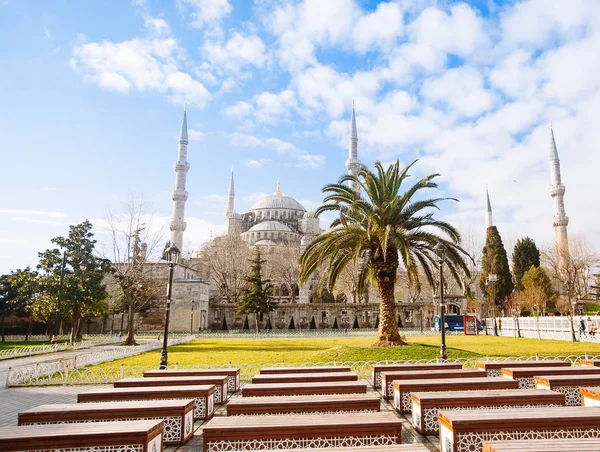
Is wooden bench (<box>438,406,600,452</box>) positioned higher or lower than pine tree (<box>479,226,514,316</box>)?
lower

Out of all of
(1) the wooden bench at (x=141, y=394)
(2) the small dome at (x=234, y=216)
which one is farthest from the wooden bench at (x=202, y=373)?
(2) the small dome at (x=234, y=216)

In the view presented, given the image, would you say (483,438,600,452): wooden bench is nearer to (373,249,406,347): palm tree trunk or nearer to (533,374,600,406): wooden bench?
(533,374,600,406): wooden bench

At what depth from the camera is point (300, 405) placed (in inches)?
226

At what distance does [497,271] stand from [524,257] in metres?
6.44

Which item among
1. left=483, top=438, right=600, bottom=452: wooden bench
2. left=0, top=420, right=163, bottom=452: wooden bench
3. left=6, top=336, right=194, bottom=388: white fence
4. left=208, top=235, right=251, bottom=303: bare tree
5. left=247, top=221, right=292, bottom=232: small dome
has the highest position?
left=247, top=221, right=292, bottom=232: small dome

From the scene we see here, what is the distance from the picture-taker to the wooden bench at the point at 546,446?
11.8 feet

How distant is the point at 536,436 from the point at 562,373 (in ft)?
15.0

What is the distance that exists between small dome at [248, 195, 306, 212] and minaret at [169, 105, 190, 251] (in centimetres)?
3285

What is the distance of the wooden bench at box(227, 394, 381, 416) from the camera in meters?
5.57

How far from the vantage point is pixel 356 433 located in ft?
14.9

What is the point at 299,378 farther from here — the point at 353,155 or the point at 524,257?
the point at 353,155

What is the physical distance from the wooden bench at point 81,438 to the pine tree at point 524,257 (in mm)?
49768

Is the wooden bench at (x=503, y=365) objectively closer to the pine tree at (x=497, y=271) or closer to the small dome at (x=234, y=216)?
the pine tree at (x=497, y=271)

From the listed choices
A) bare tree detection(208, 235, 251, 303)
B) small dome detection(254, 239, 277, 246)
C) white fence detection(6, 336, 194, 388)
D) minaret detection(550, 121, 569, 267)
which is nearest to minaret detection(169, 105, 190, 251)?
bare tree detection(208, 235, 251, 303)
